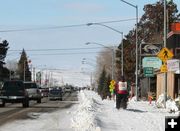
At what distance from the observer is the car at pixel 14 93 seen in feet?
136

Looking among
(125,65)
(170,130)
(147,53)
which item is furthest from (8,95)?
(125,65)

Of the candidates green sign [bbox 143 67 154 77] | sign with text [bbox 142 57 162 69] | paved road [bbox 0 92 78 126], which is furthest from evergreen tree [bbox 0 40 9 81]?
paved road [bbox 0 92 78 126]

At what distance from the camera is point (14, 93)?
41562 millimetres

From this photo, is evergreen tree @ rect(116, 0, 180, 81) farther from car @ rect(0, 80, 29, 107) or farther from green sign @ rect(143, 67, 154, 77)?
car @ rect(0, 80, 29, 107)

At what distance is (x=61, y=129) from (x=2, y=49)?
338ft

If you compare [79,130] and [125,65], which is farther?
[125,65]

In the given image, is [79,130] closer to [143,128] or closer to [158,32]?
[143,128]

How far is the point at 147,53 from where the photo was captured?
226 ft

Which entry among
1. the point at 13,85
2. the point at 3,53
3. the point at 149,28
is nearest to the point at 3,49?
the point at 3,53

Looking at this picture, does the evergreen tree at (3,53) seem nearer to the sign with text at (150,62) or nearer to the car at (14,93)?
the sign with text at (150,62)

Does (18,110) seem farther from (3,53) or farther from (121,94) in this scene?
(3,53)

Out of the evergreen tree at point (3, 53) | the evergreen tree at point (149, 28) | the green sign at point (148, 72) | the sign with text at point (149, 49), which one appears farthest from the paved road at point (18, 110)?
the evergreen tree at point (3, 53)

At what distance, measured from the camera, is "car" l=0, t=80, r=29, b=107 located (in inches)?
1626

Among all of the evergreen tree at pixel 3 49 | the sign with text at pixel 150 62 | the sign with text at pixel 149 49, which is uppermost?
the evergreen tree at pixel 3 49
